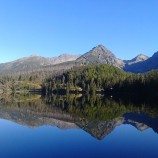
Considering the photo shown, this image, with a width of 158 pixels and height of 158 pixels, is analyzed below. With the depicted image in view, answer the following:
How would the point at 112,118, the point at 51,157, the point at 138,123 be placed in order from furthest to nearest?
1. the point at 112,118
2. the point at 138,123
3. the point at 51,157

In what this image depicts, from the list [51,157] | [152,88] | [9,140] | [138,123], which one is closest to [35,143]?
[9,140]

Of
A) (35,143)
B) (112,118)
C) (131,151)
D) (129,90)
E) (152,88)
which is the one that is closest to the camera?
(131,151)

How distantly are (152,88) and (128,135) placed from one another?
112786mm

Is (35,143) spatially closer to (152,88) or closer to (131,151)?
(131,151)

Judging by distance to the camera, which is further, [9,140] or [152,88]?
[152,88]

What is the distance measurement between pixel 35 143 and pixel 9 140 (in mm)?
5177

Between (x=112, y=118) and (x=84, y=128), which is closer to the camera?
(x=84, y=128)

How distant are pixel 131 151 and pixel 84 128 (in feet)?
68.6

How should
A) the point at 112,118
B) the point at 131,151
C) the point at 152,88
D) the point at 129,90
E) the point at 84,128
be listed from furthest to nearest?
the point at 129,90, the point at 152,88, the point at 112,118, the point at 84,128, the point at 131,151

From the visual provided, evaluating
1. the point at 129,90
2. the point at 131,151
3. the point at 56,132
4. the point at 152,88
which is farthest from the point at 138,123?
the point at 129,90

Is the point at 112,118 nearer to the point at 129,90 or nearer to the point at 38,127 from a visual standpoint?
the point at 38,127

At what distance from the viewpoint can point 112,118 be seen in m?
73.1

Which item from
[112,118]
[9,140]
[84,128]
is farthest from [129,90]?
[9,140]

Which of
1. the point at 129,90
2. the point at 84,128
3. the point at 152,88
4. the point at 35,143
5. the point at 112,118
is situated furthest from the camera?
the point at 129,90
